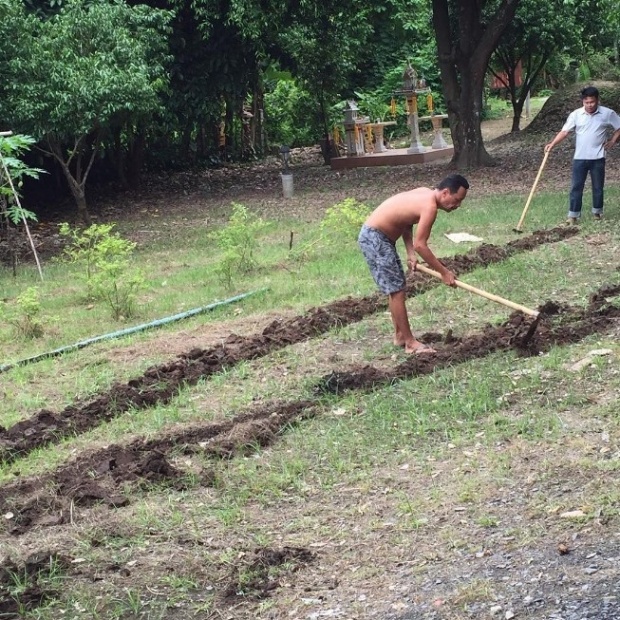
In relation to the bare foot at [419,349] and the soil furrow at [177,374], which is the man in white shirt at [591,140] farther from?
the bare foot at [419,349]

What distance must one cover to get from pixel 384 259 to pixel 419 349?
0.76 meters

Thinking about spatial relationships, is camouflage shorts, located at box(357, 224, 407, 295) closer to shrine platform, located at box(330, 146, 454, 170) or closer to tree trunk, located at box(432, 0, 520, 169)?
tree trunk, located at box(432, 0, 520, 169)

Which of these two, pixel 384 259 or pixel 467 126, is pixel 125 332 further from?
pixel 467 126

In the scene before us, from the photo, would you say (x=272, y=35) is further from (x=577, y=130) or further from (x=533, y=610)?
(x=533, y=610)

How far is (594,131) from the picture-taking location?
458 inches

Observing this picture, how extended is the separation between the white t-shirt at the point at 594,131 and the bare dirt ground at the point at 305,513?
3847 mm

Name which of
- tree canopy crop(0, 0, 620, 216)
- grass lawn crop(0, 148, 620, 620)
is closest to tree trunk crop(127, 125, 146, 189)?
tree canopy crop(0, 0, 620, 216)

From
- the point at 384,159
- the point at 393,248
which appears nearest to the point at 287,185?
the point at 384,159

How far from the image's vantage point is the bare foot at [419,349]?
723cm

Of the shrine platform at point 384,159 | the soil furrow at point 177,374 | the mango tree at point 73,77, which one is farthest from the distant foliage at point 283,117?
the soil furrow at point 177,374

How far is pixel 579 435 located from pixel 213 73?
56.4ft

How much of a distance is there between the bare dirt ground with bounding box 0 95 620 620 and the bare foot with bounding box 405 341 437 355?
0.13 meters

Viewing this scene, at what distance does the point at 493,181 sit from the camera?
57.1 feet

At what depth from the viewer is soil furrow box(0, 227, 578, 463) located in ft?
21.3
